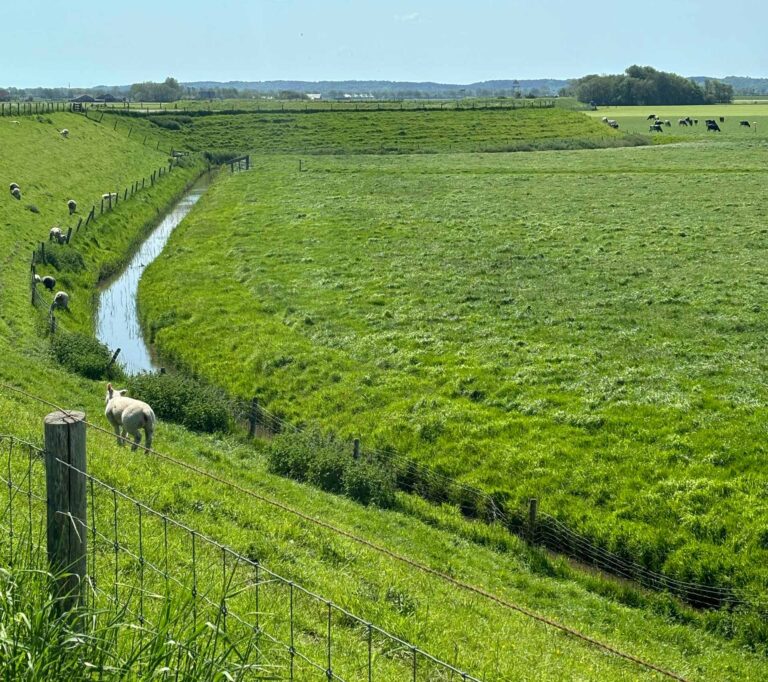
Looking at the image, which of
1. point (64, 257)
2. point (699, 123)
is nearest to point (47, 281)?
point (64, 257)

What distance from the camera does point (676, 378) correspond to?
75.6 ft

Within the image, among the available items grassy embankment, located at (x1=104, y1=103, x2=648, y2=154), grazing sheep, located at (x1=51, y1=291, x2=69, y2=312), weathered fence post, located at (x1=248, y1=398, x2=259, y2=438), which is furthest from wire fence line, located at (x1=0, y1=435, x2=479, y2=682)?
grassy embankment, located at (x1=104, y1=103, x2=648, y2=154)

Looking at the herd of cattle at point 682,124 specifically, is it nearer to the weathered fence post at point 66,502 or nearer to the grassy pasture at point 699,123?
the grassy pasture at point 699,123

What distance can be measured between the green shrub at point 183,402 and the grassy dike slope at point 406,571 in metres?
0.93

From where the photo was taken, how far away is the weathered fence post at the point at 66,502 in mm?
6914

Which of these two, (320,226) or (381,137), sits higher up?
(381,137)

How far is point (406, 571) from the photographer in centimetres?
1395

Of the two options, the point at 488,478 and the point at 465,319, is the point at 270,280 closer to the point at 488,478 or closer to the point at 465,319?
the point at 465,319

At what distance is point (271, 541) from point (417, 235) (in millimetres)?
33284

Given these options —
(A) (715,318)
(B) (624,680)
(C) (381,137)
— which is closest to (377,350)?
(A) (715,318)

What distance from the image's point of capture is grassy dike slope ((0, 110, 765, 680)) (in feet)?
37.7

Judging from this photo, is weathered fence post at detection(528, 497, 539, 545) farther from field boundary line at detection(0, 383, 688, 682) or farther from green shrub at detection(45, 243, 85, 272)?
green shrub at detection(45, 243, 85, 272)

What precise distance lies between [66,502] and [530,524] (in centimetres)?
1161

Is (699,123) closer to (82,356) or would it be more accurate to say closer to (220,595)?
(82,356)
